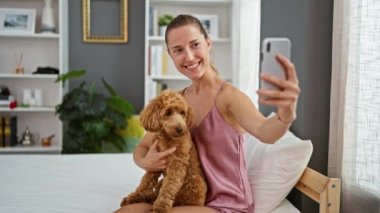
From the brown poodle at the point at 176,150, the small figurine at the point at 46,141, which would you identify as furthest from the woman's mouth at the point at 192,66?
the small figurine at the point at 46,141

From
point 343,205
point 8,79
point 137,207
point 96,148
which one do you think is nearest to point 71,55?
point 8,79

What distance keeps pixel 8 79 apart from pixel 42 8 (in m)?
0.76

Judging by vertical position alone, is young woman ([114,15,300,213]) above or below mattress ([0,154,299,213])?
above

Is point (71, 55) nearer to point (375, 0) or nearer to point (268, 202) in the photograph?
point (268, 202)

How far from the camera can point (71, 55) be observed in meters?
Result: 3.88

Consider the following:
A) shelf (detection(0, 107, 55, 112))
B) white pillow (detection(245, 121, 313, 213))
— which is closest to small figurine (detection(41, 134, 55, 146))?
shelf (detection(0, 107, 55, 112))

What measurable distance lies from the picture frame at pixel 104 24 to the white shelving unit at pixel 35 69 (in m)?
0.23

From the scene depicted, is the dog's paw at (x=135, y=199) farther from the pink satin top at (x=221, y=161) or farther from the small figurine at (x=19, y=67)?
the small figurine at (x=19, y=67)

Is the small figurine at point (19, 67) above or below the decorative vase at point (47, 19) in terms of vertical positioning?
below

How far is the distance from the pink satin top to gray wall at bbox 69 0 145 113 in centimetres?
273

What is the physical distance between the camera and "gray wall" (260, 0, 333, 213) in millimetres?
1506

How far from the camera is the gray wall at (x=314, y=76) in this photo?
1506 mm

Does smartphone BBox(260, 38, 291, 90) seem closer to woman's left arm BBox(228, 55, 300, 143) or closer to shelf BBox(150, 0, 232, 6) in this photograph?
woman's left arm BBox(228, 55, 300, 143)

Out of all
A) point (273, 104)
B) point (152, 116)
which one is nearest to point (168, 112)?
point (152, 116)
